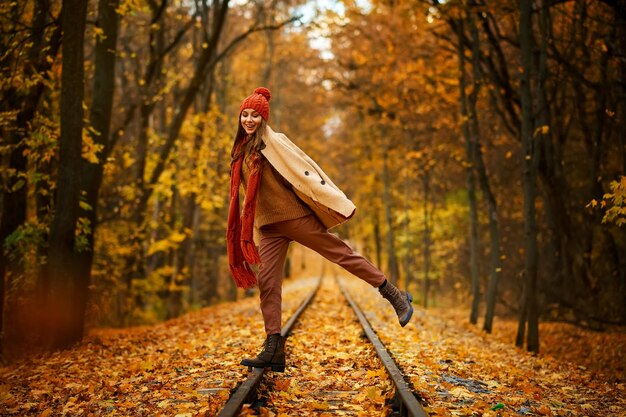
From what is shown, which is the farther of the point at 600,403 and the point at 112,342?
the point at 112,342

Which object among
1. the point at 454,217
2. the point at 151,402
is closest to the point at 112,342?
the point at 151,402

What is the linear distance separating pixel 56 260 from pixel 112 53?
3.46 m

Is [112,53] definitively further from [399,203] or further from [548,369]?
[399,203]

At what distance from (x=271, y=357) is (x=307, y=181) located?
157cm

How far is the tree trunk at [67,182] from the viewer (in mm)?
7789

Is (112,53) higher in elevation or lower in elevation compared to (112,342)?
higher

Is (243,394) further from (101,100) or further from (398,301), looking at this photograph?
(101,100)

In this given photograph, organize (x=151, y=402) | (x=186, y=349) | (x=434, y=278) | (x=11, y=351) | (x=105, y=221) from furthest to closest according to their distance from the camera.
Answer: (x=434, y=278) < (x=105, y=221) < (x=11, y=351) < (x=186, y=349) < (x=151, y=402)

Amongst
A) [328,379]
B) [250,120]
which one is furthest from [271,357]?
[250,120]

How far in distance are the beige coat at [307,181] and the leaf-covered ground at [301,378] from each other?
1.48 metres

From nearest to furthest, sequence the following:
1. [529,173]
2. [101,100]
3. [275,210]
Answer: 1. [275,210]
2. [101,100]
3. [529,173]

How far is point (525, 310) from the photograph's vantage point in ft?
35.1

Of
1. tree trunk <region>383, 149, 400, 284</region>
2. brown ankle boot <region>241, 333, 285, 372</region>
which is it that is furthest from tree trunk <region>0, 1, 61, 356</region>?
tree trunk <region>383, 149, 400, 284</region>

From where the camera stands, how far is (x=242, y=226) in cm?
508
